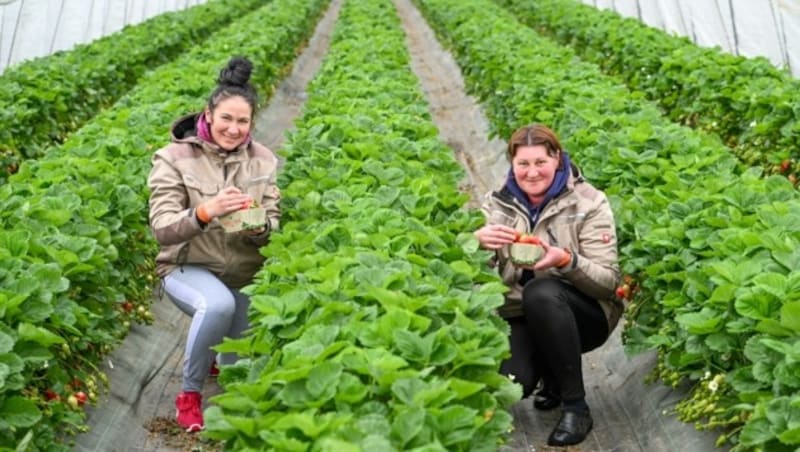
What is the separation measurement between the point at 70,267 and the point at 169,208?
1.81 ft

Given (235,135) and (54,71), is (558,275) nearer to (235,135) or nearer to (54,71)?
(235,135)

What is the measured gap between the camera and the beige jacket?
4625mm

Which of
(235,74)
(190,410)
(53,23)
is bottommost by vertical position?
(190,410)

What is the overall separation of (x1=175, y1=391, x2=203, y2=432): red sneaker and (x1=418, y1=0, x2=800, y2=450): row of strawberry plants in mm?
1959

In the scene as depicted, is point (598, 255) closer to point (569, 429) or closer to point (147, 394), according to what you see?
point (569, 429)

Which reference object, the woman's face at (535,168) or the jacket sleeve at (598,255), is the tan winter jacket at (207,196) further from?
the jacket sleeve at (598,255)

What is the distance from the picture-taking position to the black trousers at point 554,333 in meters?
4.49

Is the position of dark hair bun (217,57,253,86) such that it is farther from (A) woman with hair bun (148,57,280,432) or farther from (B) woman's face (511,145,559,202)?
(B) woman's face (511,145,559,202)

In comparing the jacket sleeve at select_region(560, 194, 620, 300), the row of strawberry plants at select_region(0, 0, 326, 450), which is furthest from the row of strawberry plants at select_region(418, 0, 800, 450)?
the row of strawberry plants at select_region(0, 0, 326, 450)

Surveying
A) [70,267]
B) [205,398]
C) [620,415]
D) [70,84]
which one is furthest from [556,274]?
[70,84]

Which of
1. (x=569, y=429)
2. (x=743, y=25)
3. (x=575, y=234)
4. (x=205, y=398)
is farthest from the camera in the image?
(x=743, y=25)

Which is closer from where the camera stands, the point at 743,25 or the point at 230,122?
the point at 230,122

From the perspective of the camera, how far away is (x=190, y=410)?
4773mm

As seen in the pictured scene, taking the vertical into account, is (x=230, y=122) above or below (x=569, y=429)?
above
